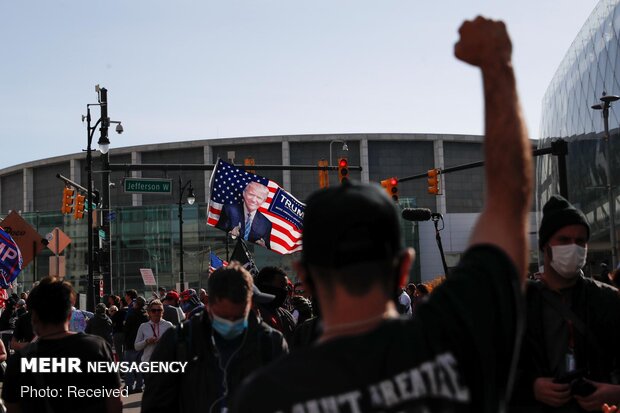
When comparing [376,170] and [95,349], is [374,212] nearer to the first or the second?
[95,349]

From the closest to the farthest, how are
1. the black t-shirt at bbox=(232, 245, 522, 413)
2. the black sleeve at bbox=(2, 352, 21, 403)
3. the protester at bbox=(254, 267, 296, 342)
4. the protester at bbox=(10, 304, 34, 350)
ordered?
1. the black t-shirt at bbox=(232, 245, 522, 413)
2. the black sleeve at bbox=(2, 352, 21, 403)
3. the protester at bbox=(254, 267, 296, 342)
4. the protester at bbox=(10, 304, 34, 350)

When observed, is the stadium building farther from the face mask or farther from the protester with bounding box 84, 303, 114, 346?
the face mask

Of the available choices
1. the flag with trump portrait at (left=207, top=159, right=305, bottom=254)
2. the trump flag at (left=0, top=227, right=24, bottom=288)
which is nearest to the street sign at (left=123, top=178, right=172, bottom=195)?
the trump flag at (left=0, top=227, right=24, bottom=288)

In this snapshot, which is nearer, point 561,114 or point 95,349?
point 95,349

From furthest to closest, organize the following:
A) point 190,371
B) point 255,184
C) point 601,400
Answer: point 255,184, point 190,371, point 601,400

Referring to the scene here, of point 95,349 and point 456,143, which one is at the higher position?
point 456,143

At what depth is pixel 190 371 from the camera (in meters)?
4.58

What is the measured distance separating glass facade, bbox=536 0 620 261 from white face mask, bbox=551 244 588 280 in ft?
139

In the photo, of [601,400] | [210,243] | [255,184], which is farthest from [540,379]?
[210,243]

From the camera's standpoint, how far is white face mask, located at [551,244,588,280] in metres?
4.42

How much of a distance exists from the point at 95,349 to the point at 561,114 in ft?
214

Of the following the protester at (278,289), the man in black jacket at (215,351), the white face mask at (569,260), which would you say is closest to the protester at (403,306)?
the protester at (278,289)

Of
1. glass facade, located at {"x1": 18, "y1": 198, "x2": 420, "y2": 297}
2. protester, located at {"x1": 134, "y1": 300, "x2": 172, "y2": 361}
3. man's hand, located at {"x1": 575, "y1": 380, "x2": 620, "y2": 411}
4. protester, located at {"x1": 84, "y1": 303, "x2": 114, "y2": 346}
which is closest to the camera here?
man's hand, located at {"x1": 575, "y1": 380, "x2": 620, "y2": 411}

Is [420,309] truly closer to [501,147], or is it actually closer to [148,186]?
[501,147]
